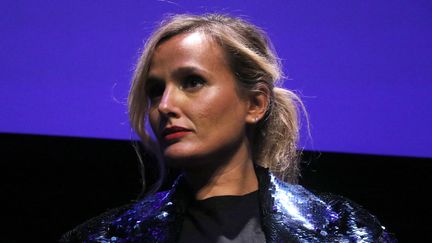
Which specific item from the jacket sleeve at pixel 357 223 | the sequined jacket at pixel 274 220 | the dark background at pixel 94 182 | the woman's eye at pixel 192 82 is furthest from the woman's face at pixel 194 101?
the dark background at pixel 94 182

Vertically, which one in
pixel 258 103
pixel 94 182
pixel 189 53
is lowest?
pixel 94 182

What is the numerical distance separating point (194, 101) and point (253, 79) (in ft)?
0.56

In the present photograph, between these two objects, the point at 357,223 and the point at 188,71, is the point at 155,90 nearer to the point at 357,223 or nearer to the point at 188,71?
the point at 188,71

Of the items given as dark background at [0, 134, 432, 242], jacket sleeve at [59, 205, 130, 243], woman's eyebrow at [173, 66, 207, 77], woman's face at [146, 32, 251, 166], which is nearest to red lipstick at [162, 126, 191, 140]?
woman's face at [146, 32, 251, 166]

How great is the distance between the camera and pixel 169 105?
36.9 inches

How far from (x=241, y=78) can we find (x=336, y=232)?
34cm

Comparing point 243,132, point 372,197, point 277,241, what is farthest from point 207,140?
point 372,197

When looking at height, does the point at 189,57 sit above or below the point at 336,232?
above

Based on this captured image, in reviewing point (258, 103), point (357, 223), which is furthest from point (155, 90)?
point (357, 223)

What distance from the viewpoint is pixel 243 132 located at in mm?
1016

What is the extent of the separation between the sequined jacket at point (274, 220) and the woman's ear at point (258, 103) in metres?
0.11

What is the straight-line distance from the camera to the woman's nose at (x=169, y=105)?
0.93 meters

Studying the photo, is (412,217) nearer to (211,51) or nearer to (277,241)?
(277,241)

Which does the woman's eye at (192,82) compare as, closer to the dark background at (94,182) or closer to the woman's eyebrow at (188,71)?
the woman's eyebrow at (188,71)
